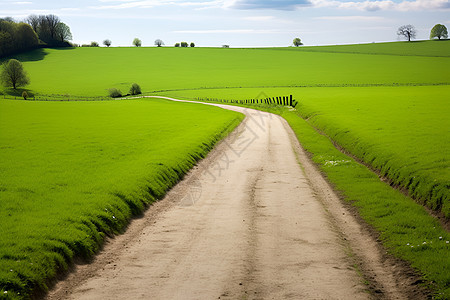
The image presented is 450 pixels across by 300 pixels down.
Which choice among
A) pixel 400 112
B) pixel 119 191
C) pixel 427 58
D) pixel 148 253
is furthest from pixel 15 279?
pixel 427 58

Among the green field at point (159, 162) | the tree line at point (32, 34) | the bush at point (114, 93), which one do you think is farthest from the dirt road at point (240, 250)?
the tree line at point (32, 34)

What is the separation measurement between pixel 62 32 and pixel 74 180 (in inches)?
7107

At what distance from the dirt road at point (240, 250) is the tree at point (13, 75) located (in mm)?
97122

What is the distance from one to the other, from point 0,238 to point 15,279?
2.90 meters

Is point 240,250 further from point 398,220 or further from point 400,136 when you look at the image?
point 400,136

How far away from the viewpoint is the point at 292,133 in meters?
41.0

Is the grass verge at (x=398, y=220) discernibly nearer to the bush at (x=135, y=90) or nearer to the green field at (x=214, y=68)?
the bush at (x=135, y=90)

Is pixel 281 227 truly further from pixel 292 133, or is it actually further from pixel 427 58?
pixel 427 58

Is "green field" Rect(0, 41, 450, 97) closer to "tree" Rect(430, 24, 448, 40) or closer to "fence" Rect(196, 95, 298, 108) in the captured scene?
"tree" Rect(430, 24, 448, 40)

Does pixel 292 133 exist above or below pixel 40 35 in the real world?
below

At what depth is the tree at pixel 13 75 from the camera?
338 feet

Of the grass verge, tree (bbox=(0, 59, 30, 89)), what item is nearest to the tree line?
tree (bbox=(0, 59, 30, 89))

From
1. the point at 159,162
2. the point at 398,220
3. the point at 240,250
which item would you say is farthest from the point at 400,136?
the point at 240,250

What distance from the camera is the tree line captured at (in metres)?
144
